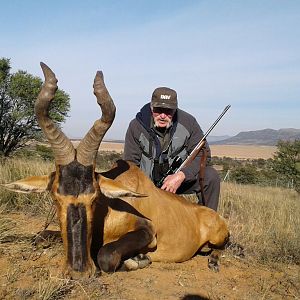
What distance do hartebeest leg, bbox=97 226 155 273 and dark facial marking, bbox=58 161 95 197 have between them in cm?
70

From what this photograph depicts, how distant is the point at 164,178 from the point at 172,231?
1225mm

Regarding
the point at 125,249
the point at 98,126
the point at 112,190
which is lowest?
the point at 125,249

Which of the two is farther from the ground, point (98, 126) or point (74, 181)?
point (98, 126)

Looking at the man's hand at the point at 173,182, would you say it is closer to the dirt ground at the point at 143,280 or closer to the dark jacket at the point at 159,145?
the dark jacket at the point at 159,145

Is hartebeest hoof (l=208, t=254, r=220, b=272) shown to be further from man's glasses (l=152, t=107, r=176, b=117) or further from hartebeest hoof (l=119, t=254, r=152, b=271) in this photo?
man's glasses (l=152, t=107, r=176, b=117)

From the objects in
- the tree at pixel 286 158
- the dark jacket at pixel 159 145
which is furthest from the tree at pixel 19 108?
the dark jacket at pixel 159 145

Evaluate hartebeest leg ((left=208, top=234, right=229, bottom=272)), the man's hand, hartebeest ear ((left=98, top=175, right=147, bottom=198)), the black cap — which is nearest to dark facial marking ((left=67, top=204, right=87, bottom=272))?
Answer: hartebeest ear ((left=98, top=175, right=147, bottom=198))

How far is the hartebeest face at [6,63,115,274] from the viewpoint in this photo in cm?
418

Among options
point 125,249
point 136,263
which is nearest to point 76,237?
point 125,249

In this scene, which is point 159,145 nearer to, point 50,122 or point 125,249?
point 125,249

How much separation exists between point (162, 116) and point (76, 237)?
9.50 feet

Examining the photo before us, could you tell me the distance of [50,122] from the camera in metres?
4.46

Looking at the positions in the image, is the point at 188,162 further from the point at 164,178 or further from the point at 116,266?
the point at 116,266

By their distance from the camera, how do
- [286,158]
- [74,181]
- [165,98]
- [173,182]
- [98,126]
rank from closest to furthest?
[74,181], [98,126], [173,182], [165,98], [286,158]
